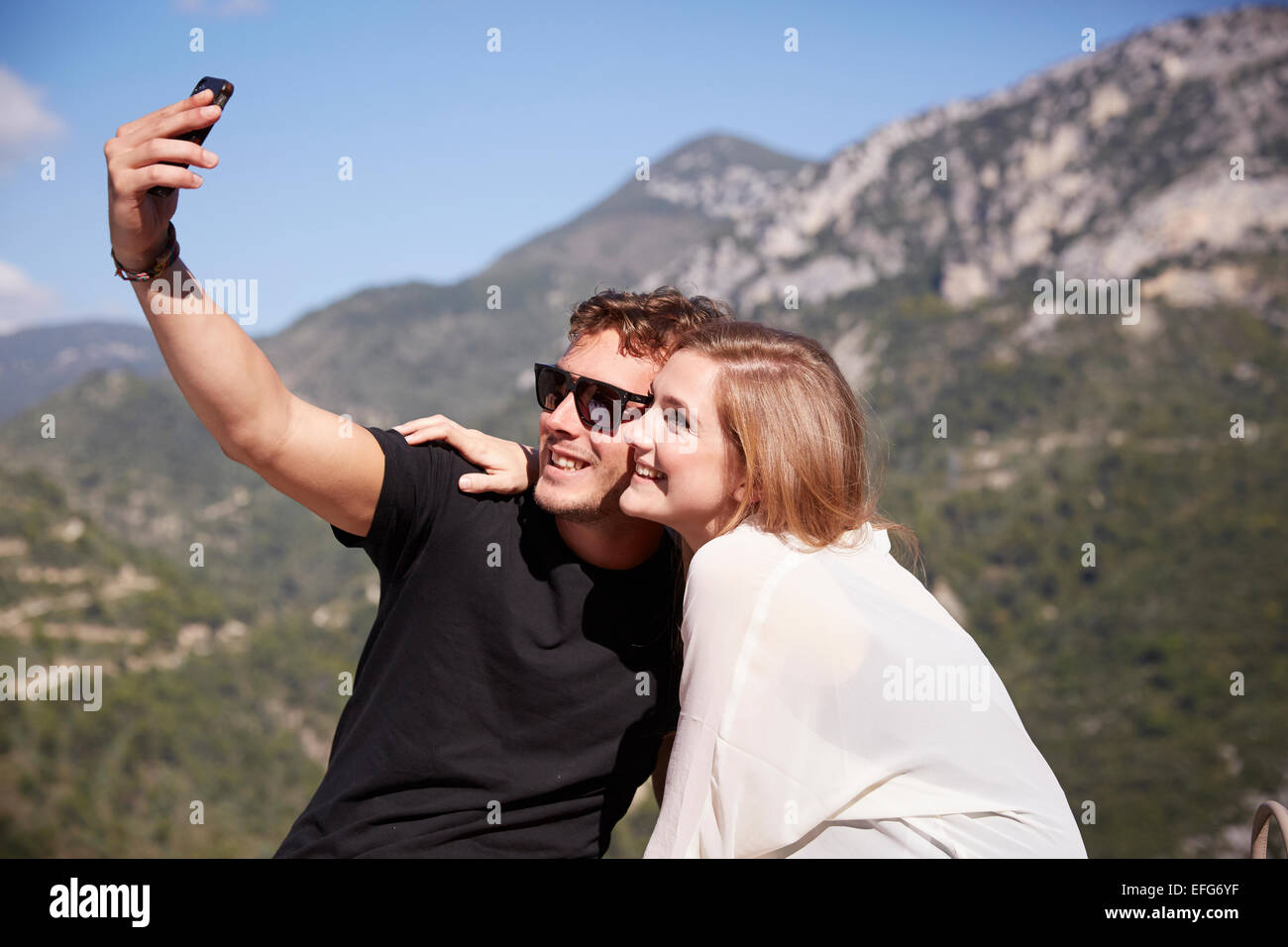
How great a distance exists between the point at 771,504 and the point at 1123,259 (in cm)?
8441

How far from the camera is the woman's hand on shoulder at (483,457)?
282 cm

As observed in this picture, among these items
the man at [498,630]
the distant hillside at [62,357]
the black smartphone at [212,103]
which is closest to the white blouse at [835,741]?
the man at [498,630]

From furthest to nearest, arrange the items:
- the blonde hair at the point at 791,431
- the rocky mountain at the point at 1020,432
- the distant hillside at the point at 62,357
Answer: the distant hillside at the point at 62,357
the rocky mountain at the point at 1020,432
the blonde hair at the point at 791,431

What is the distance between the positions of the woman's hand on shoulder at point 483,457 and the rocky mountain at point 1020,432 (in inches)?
1597

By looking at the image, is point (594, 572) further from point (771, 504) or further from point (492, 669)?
point (771, 504)

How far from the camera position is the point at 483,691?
2.68 m

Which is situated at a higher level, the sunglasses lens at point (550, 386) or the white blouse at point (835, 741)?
the sunglasses lens at point (550, 386)

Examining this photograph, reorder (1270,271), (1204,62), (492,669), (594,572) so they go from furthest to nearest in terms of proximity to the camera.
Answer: (1204,62) → (1270,271) → (594,572) → (492,669)

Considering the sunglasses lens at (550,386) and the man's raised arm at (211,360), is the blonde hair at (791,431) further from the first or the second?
the man's raised arm at (211,360)

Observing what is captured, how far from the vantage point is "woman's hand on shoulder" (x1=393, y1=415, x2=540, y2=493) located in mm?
2822
